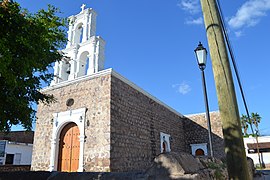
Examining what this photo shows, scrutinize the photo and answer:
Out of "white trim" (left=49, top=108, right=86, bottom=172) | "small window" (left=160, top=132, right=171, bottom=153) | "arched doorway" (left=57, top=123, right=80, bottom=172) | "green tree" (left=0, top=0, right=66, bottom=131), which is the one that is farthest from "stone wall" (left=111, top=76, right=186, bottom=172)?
"green tree" (left=0, top=0, right=66, bottom=131)

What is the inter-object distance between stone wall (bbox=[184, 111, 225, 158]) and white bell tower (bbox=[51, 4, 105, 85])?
10090 millimetres

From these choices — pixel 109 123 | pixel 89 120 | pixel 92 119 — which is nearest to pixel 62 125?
pixel 89 120

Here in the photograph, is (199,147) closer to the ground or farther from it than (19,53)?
closer to the ground

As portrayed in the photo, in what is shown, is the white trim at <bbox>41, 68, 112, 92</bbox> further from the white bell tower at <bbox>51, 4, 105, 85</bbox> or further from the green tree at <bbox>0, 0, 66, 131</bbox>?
the green tree at <bbox>0, 0, 66, 131</bbox>

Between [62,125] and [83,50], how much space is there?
398cm

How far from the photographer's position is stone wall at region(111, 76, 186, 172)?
351 inches

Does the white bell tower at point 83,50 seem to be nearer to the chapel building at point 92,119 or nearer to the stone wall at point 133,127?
the chapel building at point 92,119

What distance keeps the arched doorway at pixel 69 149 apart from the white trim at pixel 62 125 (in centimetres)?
19

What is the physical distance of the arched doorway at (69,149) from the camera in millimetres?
9438

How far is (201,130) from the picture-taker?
1733cm

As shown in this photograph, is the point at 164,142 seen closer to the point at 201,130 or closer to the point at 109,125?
the point at 201,130

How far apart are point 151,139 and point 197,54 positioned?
24.2 feet

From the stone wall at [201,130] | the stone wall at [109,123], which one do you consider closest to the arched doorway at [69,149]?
the stone wall at [109,123]

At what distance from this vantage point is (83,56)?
11469 millimetres
